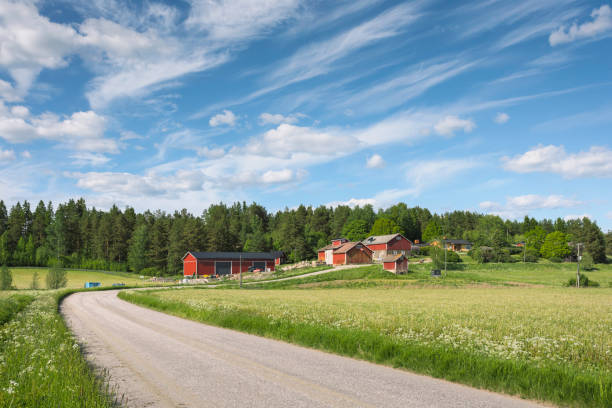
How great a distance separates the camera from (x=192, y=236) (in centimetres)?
12038

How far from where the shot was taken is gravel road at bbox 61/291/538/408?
306 inches

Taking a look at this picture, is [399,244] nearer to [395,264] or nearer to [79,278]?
[395,264]

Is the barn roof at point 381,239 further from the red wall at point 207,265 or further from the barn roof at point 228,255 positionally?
the red wall at point 207,265

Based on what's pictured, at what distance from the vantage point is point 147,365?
10922 mm

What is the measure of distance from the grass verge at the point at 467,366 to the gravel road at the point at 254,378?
0.42 metres

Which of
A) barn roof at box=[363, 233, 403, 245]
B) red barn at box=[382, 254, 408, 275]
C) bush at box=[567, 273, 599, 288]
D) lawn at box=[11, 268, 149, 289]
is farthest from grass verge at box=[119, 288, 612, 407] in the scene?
barn roof at box=[363, 233, 403, 245]

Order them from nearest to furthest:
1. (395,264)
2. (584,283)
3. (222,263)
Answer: (584,283) < (395,264) < (222,263)

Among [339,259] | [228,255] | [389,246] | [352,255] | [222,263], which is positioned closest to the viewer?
[352,255]

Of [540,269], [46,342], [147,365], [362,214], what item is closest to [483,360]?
[147,365]

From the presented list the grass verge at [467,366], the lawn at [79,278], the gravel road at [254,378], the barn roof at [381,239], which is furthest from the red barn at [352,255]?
the gravel road at [254,378]

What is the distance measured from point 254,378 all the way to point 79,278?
10293 centimetres

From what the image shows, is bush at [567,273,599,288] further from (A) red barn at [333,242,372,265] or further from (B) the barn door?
(B) the barn door

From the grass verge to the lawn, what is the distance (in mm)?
78333

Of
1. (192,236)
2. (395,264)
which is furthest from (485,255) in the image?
(192,236)
